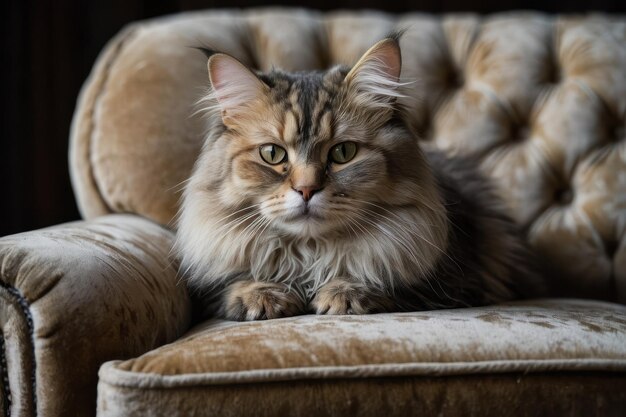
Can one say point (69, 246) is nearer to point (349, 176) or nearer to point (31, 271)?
point (31, 271)

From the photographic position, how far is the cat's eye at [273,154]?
143 centimetres

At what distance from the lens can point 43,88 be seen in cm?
244

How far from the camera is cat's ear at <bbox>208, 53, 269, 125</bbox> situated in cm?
144

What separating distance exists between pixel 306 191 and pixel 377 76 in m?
0.33

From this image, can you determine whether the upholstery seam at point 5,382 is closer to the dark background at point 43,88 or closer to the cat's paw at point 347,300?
the cat's paw at point 347,300

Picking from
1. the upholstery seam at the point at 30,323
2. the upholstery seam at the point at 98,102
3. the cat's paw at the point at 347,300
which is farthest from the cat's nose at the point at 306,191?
the upholstery seam at the point at 98,102

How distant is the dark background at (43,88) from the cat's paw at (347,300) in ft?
4.84

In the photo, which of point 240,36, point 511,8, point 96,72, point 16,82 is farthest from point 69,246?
point 511,8

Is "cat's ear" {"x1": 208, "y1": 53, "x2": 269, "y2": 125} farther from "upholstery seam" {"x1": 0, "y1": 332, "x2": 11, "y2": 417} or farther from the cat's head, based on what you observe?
"upholstery seam" {"x1": 0, "y1": 332, "x2": 11, "y2": 417}

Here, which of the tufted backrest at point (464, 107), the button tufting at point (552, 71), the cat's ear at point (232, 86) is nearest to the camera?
the cat's ear at point (232, 86)

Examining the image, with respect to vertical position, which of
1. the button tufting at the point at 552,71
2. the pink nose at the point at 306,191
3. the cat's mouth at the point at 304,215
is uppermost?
the button tufting at the point at 552,71

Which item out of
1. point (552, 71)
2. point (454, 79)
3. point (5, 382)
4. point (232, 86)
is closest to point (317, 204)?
point (232, 86)

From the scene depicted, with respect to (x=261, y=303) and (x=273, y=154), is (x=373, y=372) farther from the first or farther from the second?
(x=273, y=154)

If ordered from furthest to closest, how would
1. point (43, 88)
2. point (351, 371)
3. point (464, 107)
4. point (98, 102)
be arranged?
point (43, 88)
point (464, 107)
point (98, 102)
point (351, 371)
